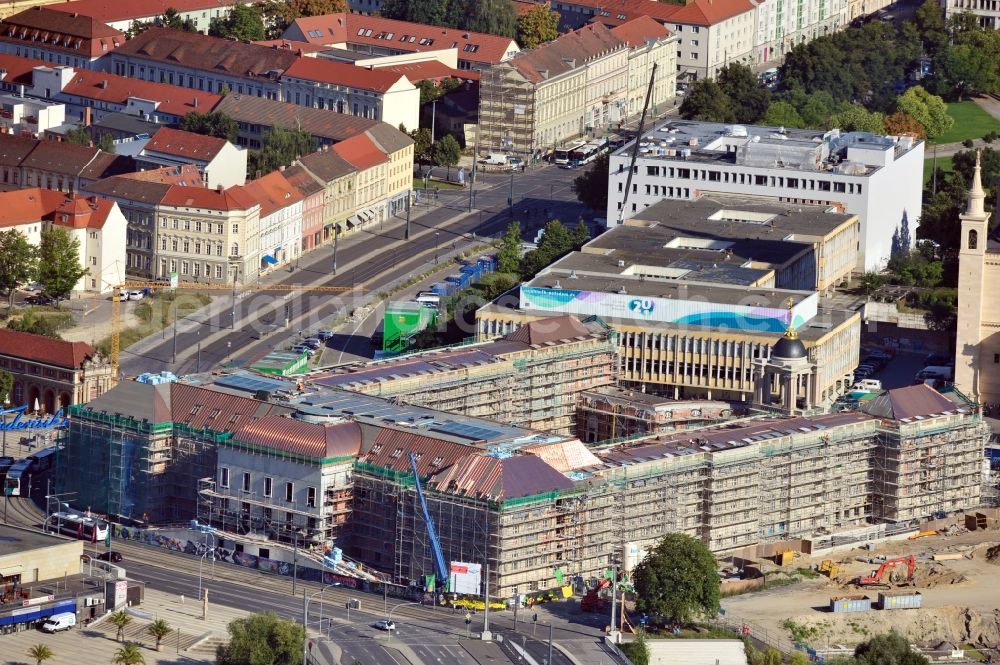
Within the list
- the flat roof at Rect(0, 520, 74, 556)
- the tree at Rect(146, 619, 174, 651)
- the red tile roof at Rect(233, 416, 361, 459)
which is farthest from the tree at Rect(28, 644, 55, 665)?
the red tile roof at Rect(233, 416, 361, 459)

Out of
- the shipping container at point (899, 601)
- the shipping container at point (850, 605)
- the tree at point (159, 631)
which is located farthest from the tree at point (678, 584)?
the tree at point (159, 631)

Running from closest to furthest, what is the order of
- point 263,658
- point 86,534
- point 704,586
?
point 263,658 < point 704,586 < point 86,534

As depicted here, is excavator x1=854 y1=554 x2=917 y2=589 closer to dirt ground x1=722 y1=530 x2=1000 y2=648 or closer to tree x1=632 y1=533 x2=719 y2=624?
dirt ground x1=722 y1=530 x2=1000 y2=648

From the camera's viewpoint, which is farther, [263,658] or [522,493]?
[522,493]

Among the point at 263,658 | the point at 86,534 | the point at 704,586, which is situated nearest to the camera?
the point at 263,658

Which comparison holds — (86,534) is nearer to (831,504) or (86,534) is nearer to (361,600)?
(361,600)

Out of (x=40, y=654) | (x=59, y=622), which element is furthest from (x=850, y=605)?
(x=40, y=654)

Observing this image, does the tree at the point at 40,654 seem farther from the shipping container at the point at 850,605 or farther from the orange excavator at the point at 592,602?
the shipping container at the point at 850,605

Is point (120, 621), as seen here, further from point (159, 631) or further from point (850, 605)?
point (850, 605)

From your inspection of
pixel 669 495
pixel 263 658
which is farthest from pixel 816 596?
pixel 263 658
